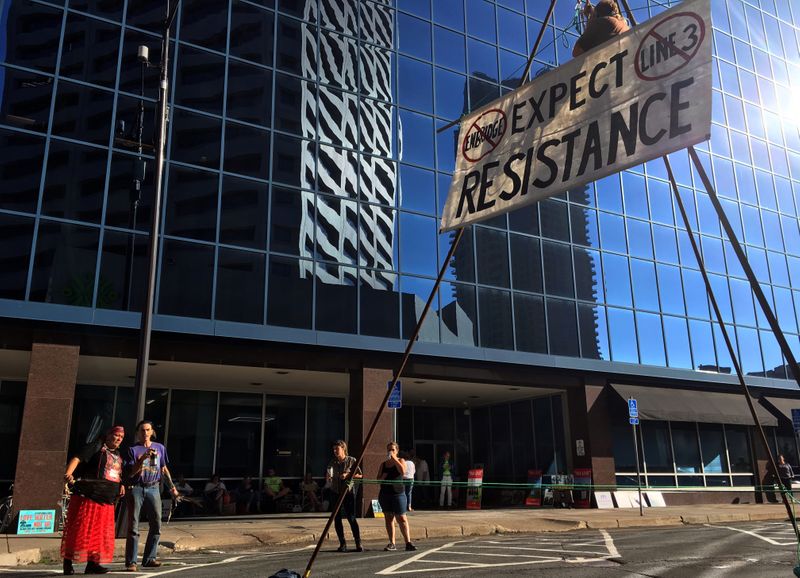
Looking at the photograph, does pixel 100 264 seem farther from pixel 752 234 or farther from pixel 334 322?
pixel 752 234

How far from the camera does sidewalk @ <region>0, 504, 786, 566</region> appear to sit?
10984mm

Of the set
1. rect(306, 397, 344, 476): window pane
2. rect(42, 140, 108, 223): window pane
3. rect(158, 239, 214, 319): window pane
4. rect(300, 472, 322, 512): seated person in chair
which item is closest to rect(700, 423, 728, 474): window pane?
rect(306, 397, 344, 476): window pane

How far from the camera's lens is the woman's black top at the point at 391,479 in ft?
34.0

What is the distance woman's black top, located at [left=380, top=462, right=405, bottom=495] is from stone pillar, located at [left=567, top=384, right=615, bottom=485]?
13401mm

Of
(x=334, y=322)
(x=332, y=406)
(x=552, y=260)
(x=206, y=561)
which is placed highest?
(x=552, y=260)

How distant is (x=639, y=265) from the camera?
82.4ft

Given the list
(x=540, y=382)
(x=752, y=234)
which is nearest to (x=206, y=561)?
(x=540, y=382)

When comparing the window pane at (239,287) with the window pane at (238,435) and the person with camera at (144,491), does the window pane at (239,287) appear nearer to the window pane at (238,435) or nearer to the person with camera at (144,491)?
the window pane at (238,435)

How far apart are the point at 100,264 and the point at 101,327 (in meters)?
1.56

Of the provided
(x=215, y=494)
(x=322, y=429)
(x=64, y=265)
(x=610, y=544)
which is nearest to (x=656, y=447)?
(x=322, y=429)

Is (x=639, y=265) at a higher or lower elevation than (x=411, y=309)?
higher

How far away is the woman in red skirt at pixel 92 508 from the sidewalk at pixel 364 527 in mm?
2197

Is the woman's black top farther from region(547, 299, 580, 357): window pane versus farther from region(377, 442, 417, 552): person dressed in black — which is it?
region(547, 299, 580, 357): window pane

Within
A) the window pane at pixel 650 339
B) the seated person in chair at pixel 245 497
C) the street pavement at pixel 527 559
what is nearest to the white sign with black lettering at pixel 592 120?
the street pavement at pixel 527 559
